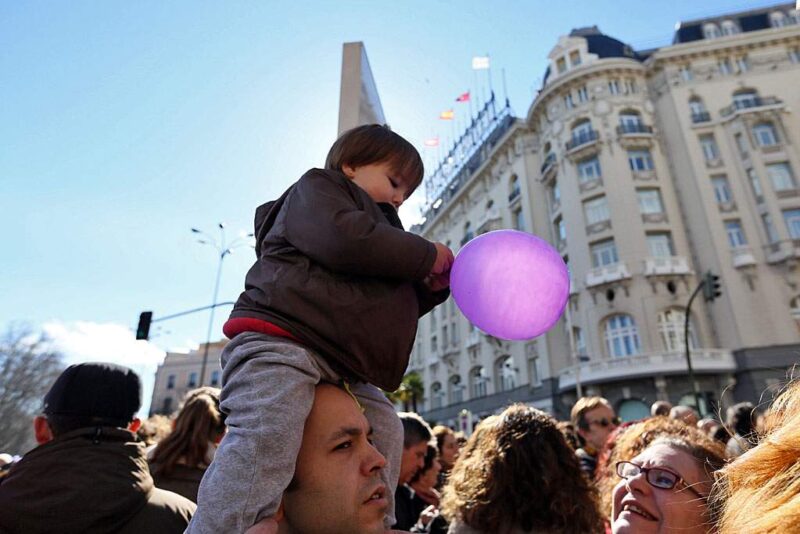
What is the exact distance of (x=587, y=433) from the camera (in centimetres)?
526

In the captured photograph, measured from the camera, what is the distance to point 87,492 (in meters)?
1.92

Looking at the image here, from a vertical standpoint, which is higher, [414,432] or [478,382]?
[478,382]

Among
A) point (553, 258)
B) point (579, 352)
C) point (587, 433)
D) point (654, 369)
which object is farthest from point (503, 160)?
point (553, 258)

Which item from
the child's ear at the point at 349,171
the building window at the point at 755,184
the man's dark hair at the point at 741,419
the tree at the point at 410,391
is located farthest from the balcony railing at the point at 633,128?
the child's ear at the point at 349,171

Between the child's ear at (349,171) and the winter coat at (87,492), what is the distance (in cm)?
160

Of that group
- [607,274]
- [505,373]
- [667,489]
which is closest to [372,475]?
[667,489]

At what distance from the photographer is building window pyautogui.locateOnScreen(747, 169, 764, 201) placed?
26.2m

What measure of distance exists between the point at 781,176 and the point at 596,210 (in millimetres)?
10062

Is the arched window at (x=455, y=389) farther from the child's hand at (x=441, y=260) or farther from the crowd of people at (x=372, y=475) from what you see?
the child's hand at (x=441, y=260)

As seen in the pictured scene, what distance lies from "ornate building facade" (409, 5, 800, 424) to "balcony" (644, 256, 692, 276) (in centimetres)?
8

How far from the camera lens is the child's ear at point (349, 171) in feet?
6.87

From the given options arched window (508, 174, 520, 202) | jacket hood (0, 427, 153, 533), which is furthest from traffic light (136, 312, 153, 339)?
arched window (508, 174, 520, 202)

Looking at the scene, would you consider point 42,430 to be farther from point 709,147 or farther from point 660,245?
point 709,147

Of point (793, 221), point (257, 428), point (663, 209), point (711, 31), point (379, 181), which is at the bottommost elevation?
point (257, 428)
